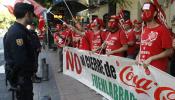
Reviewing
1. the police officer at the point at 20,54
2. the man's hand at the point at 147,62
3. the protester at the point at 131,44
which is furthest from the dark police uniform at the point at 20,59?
the protester at the point at 131,44

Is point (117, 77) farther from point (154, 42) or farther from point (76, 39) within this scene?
point (76, 39)

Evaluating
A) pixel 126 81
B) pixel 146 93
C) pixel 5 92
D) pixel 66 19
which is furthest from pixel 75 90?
pixel 66 19

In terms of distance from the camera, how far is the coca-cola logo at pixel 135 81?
5.94 metres

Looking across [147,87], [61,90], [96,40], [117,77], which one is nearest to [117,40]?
[117,77]

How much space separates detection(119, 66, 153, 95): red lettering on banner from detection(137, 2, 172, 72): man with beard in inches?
10.1

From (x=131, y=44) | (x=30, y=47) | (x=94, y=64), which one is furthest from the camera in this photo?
(x=131, y=44)

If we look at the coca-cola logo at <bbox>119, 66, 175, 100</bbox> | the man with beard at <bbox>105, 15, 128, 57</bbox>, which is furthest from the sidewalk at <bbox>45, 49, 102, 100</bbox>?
the coca-cola logo at <bbox>119, 66, 175, 100</bbox>

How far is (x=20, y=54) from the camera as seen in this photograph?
17.5ft

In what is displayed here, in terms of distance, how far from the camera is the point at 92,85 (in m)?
9.82

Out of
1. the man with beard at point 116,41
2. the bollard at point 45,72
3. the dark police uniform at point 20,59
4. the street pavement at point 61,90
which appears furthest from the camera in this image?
the bollard at point 45,72

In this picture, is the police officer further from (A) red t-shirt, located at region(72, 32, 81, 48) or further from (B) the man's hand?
(A) red t-shirt, located at region(72, 32, 81, 48)

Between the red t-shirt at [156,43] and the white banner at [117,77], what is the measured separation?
242mm

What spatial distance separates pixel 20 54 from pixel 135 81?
194 centimetres

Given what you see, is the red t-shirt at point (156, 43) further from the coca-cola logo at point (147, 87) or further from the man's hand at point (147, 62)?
the coca-cola logo at point (147, 87)
